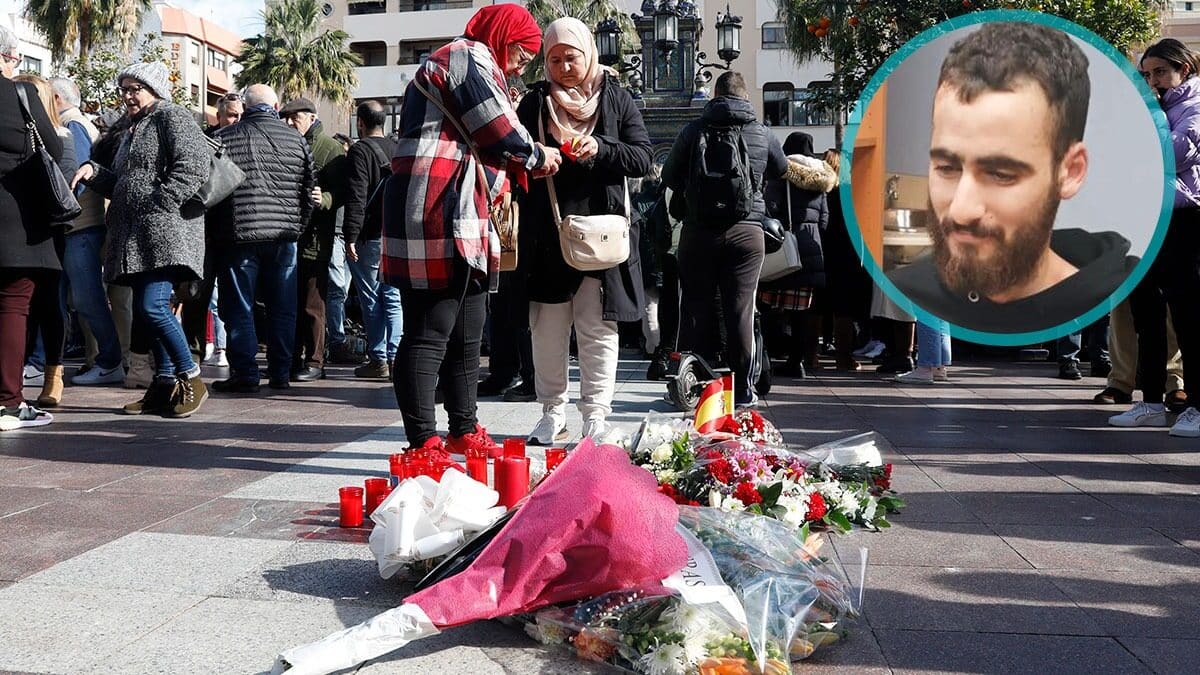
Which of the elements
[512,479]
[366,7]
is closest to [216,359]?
[512,479]

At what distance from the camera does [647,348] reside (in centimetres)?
987

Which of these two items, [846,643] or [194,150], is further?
[194,150]

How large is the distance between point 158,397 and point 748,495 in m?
4.21

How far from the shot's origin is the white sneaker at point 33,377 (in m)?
8.25

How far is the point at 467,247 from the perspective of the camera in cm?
429

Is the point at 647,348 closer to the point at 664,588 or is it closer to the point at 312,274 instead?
the point at 312,274

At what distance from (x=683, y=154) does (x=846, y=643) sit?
4.21 metres

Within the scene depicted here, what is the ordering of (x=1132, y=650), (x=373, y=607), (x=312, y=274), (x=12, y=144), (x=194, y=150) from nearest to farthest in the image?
(x=1132, y=650), (x=373, y=607), (x=12, y=144), (x=194, y=150), (x=312, y=274)

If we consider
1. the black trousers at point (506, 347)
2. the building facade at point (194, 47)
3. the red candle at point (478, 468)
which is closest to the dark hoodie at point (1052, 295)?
the red candle at point (478, 468)

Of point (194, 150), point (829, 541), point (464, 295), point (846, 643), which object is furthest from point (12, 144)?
point (846, 643)

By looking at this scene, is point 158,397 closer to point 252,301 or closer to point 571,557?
point 252,301

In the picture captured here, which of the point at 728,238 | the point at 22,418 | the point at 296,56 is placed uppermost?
the point at 296,56

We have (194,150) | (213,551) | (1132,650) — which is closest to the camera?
(1132,650)

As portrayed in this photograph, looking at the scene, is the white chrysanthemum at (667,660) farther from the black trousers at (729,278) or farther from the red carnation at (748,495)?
the black trousers at (729,278)
